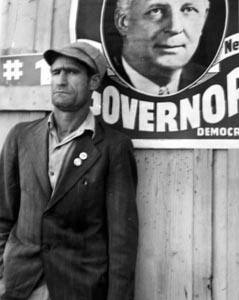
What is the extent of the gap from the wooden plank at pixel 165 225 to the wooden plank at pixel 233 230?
0.18 metres

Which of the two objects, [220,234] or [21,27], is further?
[21,27]

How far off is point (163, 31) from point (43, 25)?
64 centimetres

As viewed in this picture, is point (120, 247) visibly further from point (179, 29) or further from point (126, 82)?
point (179, 29)

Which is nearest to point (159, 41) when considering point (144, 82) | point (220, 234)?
point (144, 82)

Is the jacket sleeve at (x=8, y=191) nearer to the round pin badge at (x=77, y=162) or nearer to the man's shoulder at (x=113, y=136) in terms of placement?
the round pin badge at (x=77, y=162)

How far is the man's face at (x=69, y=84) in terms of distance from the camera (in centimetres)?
219

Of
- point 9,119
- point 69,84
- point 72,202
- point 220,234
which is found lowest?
point 220,234

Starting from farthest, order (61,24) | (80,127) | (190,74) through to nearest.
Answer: (61,24) → (190,74) → (80,127)

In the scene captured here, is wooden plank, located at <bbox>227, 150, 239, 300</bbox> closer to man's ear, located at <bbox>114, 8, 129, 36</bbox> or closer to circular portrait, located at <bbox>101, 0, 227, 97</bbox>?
circular portrait, located at <bbox>101, 0, 227, 97</bbox>

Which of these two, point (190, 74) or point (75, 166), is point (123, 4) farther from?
point (75, 166)

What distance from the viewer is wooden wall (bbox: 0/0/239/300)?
226 centimetres

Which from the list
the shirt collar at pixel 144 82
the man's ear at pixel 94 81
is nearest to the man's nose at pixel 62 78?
the man's ear at pixel 94 81

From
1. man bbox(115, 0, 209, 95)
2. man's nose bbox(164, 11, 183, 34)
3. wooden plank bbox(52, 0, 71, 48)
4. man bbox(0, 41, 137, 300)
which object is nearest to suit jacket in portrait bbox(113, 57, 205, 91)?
man bbox(115, 0, 209, 95)

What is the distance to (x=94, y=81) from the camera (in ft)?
7.52
